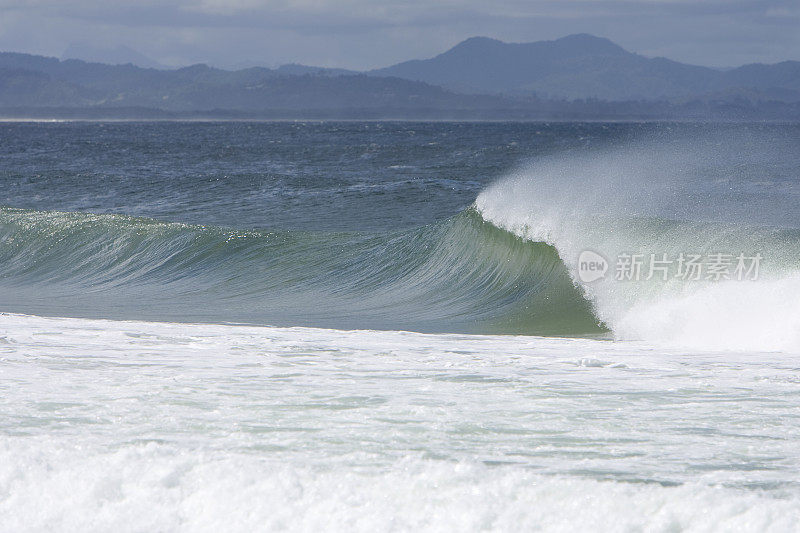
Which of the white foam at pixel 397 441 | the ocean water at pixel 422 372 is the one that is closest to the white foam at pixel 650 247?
the ocean water at pixel 422 372

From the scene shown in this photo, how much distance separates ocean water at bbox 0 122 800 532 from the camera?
167 inches

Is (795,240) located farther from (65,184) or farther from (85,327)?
(65,184)

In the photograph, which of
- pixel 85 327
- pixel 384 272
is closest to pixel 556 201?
pixel 384 272
